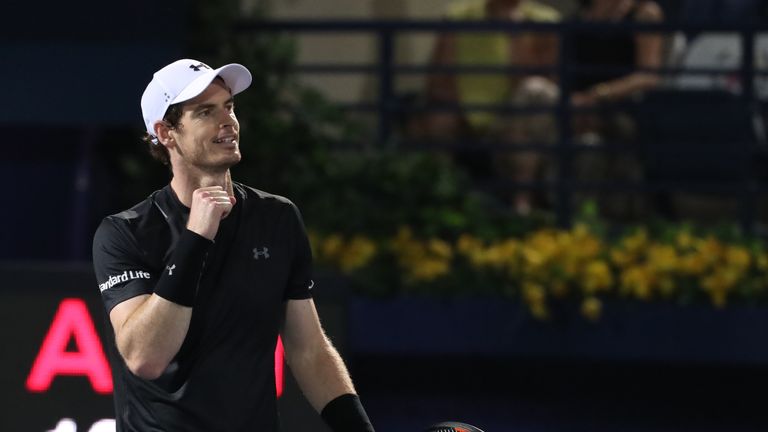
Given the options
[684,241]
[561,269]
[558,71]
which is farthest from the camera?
[558,71]

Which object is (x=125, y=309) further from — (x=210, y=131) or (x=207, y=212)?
Answer: (x=210, y=131)

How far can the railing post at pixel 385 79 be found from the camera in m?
8.84

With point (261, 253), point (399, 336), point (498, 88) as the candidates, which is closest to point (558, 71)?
point (498, 88)

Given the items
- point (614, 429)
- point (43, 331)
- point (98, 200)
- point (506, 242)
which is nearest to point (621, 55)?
point (506, 242)

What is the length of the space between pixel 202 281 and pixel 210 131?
40cm

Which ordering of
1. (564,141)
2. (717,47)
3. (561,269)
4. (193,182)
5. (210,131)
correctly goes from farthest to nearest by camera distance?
(717,47), (564,141), (561,269), (193,182), (210,131)

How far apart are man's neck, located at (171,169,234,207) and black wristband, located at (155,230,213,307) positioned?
7.9 inches

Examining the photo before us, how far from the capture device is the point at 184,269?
3781 millimetres

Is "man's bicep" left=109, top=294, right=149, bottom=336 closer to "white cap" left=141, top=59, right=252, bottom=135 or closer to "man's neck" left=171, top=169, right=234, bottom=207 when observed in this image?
"man's neck" left=171, top=169, right=234, bottom=207

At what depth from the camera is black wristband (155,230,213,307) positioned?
12.4ft

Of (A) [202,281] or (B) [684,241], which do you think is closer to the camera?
(A) [202,281]

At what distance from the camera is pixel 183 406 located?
408 centimetres

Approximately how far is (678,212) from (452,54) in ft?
5.27

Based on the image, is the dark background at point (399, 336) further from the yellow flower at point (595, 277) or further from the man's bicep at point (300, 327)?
the man's bicep at point (300, 327)
